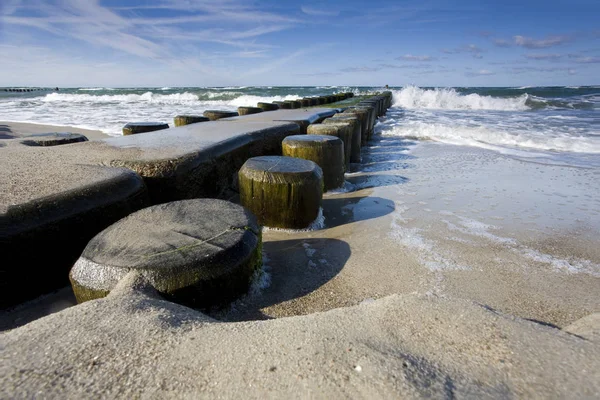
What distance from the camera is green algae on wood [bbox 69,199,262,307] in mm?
1367

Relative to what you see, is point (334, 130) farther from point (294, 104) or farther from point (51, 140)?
point (294, 104)

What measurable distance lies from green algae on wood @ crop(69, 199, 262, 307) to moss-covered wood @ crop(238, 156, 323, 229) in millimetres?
771

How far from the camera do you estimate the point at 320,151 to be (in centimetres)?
342

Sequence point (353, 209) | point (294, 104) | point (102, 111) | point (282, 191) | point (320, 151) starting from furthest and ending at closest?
point (102, 111) < point (294, 104) < point (320, 151) < point (353, 209) < point (282, 191)

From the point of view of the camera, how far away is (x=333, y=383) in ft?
2.73

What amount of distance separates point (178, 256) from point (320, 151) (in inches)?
88.1

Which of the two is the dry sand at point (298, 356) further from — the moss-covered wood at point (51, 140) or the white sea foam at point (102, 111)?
the white sea foam at point (102, 111)

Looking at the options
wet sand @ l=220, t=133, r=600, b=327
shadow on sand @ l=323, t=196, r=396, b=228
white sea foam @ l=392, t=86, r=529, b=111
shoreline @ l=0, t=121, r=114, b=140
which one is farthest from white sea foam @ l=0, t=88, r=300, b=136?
white sea foam @ l=392, t=86, r=529, b=111

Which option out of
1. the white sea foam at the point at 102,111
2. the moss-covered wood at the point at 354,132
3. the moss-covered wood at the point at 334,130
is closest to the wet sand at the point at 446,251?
the moss-covered wood at the point at 334,130

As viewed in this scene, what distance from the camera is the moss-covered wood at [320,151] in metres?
3.40

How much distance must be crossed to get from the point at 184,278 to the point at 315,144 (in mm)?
2268

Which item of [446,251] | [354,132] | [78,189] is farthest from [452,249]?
[354,132]

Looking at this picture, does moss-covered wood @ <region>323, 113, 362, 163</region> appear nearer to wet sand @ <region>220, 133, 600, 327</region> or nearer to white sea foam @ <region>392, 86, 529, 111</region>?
wet sand @ <region>220, 133, 600, 327</region>

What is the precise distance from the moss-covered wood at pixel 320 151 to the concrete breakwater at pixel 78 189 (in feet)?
1.90
